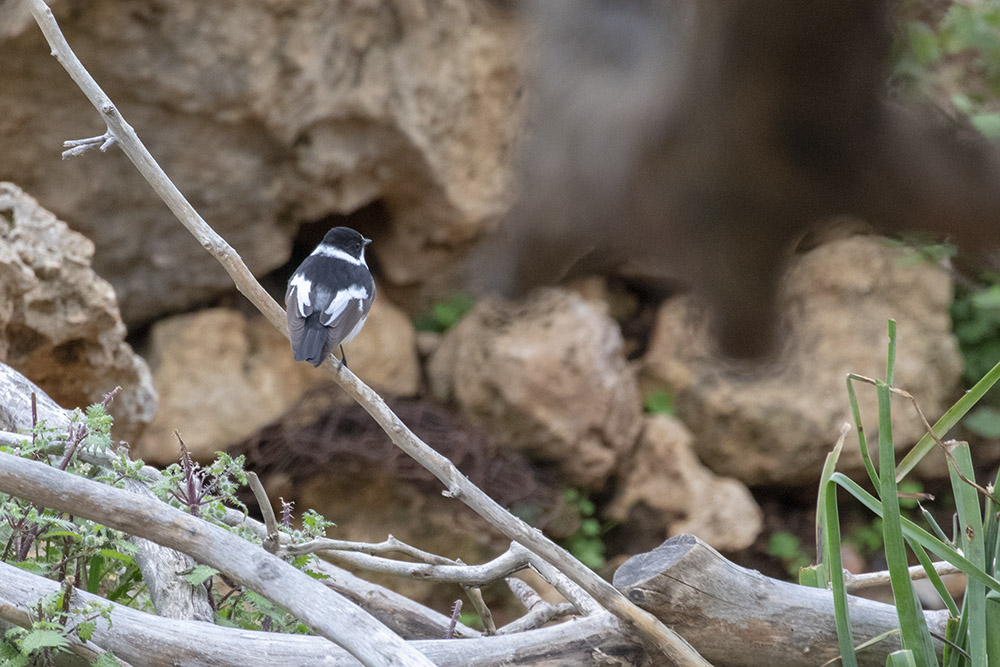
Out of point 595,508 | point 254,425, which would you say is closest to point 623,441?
point 595,508

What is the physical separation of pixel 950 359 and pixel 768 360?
1.07 m

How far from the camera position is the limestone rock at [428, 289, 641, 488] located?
508cm

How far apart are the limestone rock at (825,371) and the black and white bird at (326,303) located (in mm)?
3202

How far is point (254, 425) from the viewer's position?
5.22 metres

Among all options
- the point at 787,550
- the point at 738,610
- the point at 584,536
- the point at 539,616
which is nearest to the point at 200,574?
the point at 539,616

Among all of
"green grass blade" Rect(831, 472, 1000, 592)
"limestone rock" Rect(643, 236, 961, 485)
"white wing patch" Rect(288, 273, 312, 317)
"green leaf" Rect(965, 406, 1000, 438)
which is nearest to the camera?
"green grass blade" Rect(831, 472, 1000, 592)

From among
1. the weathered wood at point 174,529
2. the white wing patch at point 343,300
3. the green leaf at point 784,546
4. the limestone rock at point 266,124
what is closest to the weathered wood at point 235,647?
the weathered wood at point 174,529

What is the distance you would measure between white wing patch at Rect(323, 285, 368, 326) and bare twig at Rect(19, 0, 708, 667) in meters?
0.65

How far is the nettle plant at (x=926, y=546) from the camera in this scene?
1.64 metres

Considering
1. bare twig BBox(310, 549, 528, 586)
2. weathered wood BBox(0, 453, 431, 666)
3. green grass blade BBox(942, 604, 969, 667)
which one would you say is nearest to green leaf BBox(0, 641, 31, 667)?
weathered wood BBox(0, 453, 431, 666)

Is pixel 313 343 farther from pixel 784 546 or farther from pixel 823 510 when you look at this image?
pixel 784 546

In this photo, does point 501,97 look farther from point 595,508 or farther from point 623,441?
point 595,508

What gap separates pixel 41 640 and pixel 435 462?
0.73 meters

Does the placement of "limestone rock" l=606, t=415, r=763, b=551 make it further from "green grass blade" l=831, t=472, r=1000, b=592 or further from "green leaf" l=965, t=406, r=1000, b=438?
"green grass blade" l=831, t=472, r=1000, b=592
